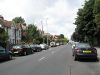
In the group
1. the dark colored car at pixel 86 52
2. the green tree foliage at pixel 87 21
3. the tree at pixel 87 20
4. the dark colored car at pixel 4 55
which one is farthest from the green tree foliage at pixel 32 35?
the dark colored car at pixel 86 52

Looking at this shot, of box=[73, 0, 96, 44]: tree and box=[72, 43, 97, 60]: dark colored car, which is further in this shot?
box=[73, 0, 96, 44]: tree

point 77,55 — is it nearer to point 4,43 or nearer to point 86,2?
point 4,43

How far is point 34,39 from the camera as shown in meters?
78.4

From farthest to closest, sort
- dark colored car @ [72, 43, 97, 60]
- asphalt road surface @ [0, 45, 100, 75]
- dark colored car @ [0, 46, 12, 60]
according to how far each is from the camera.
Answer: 1. dark colored car @ [0, 46, 12, 60]
2. dark colored car @ [72, 43, 97, 60]
3. asphalt road surface @ [0, 45, 100, 75]

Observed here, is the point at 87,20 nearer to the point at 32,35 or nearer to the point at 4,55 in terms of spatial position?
the point at 32,35

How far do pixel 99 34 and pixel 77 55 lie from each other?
36246 millimetres

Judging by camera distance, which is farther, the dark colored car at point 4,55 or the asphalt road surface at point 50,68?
the dark colored car at point 4,55

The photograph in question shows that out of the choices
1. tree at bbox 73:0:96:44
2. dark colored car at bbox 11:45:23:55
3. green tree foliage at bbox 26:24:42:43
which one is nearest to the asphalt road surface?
dark colored car at bbox 11:45:23:55

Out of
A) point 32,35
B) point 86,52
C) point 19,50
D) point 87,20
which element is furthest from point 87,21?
point 86,52

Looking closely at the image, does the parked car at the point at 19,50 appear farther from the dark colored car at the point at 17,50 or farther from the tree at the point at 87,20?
the tree at the point at 87,20

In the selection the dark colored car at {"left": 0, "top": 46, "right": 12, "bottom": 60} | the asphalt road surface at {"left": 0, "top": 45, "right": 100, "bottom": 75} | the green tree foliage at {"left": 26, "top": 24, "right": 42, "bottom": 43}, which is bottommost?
the asphalt road surface at {"left": 0, "top": 45, "right": 100, "bottom": 75}

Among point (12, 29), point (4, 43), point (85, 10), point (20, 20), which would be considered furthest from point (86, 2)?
point (20, 20)

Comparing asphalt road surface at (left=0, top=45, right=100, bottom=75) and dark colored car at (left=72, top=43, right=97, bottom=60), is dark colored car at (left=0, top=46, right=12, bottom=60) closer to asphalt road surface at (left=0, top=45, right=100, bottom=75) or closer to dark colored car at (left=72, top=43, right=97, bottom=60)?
asphalt road surface at (left=0, top=45, right=100, bottom=75)

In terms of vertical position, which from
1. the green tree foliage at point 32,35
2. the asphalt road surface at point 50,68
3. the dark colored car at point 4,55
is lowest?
the asphalt road surface at point 50,68
